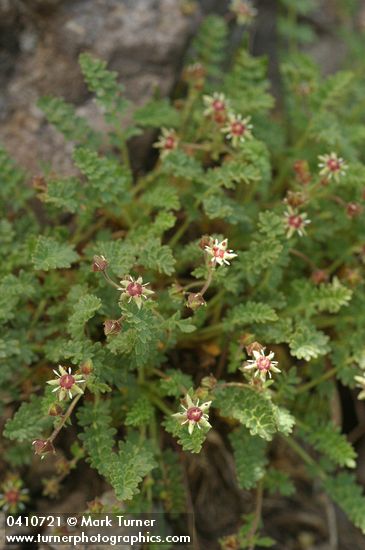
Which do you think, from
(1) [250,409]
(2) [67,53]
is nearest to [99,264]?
(1) [250,409]

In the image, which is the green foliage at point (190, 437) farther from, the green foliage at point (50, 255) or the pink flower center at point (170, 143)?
the pink flower center at point (170, 143)

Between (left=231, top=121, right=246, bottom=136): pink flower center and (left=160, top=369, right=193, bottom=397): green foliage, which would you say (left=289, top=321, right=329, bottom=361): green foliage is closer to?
(left=160, top=369, right=193, bottom=397): green foliage

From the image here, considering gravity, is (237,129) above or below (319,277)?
above

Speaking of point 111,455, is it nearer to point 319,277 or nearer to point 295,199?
point 319,277

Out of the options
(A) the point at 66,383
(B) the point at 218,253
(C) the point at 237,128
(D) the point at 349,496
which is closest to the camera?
(A) the point at 66,383

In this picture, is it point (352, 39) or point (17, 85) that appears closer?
point (17, 85)

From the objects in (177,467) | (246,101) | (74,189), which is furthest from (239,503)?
(246,101)

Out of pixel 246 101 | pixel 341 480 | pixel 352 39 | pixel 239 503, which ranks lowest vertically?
pixel 239 503

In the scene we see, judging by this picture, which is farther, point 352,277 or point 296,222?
point 352,277

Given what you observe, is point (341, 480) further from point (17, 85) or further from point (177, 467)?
point (17, 85)
